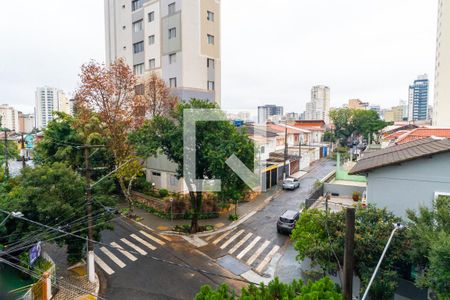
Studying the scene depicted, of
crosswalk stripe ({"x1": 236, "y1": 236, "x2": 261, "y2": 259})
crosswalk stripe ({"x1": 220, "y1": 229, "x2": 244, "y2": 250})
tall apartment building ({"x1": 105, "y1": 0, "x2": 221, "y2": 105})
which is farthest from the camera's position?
tall apartment building ({"x1": 105, "y1": 0, "x2": 221, "y2": 105})

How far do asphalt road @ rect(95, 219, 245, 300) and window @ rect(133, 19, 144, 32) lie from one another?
81.9 ft

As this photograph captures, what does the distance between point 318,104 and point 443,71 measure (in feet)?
297

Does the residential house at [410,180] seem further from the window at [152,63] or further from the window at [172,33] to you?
the window at [152,63]

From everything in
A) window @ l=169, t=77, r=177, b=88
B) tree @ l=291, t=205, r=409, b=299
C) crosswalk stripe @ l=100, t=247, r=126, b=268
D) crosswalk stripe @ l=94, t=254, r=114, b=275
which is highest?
window @ l=169, t=77, r=177, b=88

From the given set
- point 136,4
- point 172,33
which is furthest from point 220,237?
point 136,4

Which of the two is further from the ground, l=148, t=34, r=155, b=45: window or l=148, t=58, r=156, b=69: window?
l=148, t=34, r=155, b=45: window

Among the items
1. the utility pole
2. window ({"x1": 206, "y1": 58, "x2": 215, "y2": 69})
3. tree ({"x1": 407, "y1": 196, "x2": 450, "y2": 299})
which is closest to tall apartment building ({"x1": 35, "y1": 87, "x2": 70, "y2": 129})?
window ({"x1": 206, "y1": 58, "x2": 215, "y2": 69})

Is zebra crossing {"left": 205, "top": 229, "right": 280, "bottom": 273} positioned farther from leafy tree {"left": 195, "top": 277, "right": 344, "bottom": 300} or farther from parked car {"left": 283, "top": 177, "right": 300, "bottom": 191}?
parked car {"left": 283, "top": 177, "right": 300, "bottom": 191}

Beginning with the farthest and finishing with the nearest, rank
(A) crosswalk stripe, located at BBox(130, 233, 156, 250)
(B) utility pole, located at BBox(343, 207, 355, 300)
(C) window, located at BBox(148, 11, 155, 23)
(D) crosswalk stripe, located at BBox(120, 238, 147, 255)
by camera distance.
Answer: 1. (C) window, located at BBox(148, 11, 155, 23)
2. (A) crosswalk stripe, located at BBox(130, 233, 156, 250)
3. (D) crosswalk stripe, located at BBox(120, 238, 147, 255)
4. (B) utility pole, located at BBox(343, 207, 355, 300)

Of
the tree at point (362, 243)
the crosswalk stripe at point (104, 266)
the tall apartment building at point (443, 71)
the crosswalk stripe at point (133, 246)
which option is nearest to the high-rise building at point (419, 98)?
the tall apartment building at point (443, 71)

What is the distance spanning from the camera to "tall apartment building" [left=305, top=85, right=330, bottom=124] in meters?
120

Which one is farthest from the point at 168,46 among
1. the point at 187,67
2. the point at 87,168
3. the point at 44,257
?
the point at 44,257

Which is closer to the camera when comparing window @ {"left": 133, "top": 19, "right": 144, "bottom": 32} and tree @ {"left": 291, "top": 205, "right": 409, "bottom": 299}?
tree @ {"left": 291, "top": 205, "right": 409, "bottom": 299}

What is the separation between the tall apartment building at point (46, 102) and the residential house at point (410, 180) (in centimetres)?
10435
